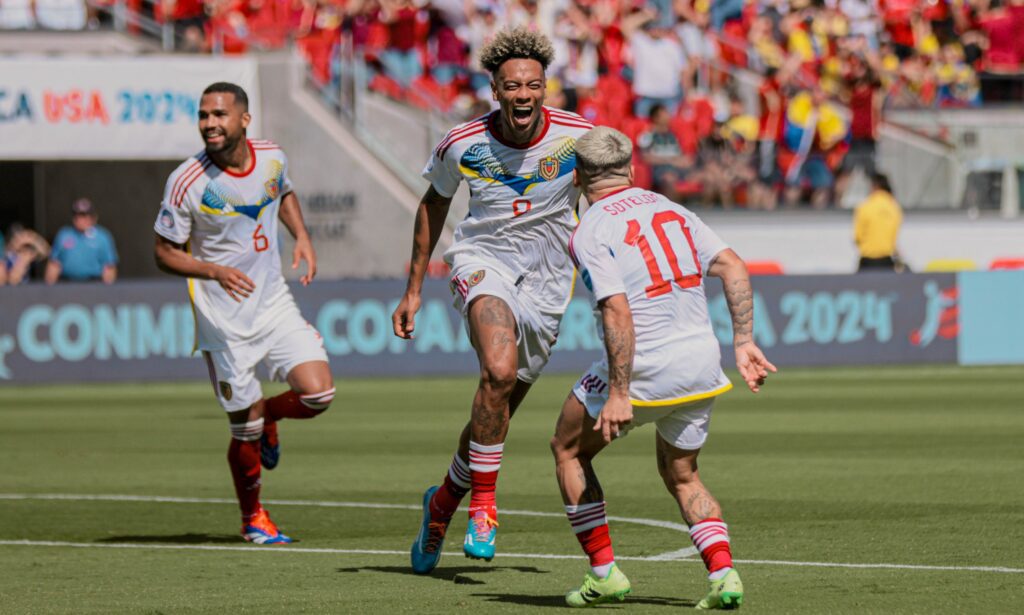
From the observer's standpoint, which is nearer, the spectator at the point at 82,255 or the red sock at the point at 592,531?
the red sock at the point at 592,531

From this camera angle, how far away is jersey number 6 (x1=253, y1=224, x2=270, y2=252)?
9.90 m

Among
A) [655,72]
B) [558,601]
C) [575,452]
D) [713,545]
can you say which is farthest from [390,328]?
[713,545]

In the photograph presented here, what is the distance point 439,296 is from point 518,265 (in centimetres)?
1427

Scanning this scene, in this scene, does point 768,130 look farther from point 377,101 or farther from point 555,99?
point 377,101

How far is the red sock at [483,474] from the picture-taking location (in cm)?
774

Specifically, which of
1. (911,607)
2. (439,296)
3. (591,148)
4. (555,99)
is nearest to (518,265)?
(591,148)

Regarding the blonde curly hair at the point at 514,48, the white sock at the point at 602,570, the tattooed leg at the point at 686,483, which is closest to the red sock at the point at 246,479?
the blonde curly hair at the point at 514,48

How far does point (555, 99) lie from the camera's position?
82.1ft

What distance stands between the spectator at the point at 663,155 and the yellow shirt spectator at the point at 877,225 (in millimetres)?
3334

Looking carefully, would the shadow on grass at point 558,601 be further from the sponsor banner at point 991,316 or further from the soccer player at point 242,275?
the sponsor banner at point 991,316

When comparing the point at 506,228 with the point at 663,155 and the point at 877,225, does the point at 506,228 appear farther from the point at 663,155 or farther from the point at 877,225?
the point at 663,155

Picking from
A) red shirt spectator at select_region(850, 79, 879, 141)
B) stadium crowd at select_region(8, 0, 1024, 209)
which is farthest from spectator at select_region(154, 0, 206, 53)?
red shirt spectator at select_region(850, 79, 879, 141)

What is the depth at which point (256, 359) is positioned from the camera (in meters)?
9.88

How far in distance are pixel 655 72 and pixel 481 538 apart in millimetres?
20069
